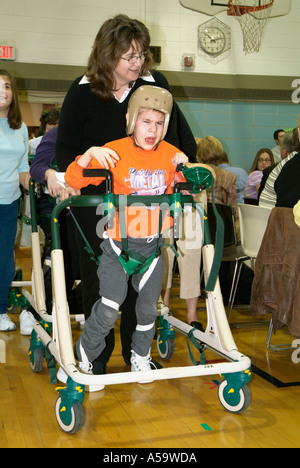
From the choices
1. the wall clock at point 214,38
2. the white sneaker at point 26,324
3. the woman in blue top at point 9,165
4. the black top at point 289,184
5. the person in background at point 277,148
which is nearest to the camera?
the black top at point 289,184

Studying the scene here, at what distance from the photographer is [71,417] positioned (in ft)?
7.65

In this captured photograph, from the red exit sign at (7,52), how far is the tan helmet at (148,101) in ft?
22.8

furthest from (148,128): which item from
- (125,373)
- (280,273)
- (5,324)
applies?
(5,324)

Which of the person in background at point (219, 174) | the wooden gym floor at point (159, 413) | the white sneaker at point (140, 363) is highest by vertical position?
the person in background at point (219, 174)

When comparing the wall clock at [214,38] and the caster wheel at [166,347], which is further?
the wall clock at [214,38]

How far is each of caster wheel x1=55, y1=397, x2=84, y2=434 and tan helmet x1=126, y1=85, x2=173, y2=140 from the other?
122cm

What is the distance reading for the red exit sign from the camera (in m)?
8.73

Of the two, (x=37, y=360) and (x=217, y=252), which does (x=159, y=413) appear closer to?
(x=217, y=252)

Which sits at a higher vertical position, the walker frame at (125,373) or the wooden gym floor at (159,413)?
the walker frame at (125,373)

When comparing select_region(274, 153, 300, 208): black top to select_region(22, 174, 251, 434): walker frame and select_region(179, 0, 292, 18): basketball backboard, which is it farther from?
select_region(179, 0, 292, 18): basketball backboard

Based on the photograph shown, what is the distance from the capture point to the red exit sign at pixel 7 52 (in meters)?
8.73

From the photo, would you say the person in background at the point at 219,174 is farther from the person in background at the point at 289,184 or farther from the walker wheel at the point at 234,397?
→ the walker wheel at the point at 234,397

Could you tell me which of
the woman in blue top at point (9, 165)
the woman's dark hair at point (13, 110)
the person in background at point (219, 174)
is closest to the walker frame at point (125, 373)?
the woman in blue top at point (9, 165)

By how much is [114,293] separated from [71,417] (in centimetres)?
57
